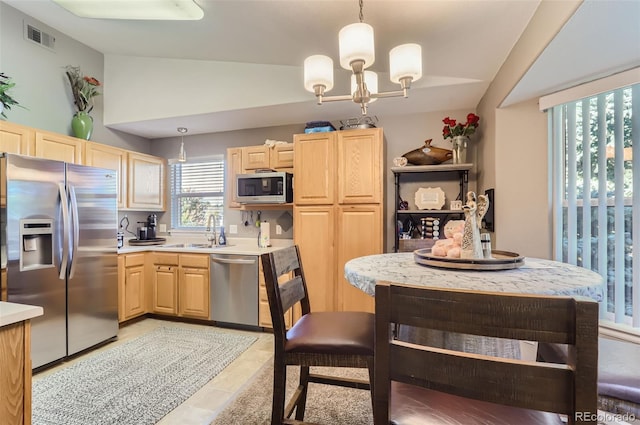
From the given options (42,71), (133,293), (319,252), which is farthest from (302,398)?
(42,71)

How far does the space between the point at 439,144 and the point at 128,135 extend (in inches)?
154

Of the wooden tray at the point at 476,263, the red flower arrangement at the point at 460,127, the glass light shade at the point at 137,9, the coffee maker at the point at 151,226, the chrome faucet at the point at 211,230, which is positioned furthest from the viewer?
the coffee maker at the point at 151,226

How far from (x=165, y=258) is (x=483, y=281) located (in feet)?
10.9

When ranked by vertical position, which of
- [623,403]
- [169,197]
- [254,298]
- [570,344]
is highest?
[169,197]

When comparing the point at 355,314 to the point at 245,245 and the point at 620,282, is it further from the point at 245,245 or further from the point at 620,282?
the point at 245,245

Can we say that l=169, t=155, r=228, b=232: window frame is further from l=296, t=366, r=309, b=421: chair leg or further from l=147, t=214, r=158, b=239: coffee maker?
l=296, t=366, r=309, b=421: chair leg

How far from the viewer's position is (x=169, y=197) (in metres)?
4.21

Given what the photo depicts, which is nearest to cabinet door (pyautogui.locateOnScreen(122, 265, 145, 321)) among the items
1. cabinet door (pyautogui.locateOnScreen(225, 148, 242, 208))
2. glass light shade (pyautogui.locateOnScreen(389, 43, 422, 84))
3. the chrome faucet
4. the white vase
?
the chrome faucet

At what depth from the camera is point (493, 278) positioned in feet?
3.60

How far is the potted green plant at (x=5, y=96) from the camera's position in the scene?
2537 millimetres

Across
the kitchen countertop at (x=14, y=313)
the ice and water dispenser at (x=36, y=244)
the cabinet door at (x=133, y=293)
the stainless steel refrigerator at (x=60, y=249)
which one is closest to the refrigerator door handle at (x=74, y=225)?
the stainless steel refrigerator at (x=60, y=249)

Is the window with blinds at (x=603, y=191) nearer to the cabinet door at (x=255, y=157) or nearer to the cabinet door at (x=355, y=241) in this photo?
the cabinet door at (x=355, y=241)

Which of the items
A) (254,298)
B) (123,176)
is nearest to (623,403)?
(254,298)

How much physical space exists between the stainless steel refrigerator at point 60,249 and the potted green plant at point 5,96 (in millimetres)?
804
